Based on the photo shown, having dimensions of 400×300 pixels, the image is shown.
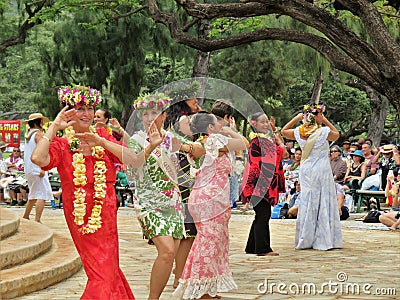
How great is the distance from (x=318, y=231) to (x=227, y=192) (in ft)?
15.2

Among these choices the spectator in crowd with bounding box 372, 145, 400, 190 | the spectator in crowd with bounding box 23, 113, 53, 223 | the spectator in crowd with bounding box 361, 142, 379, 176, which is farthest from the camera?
the spectator in crowd with bounding box 361, 142, 379, 176

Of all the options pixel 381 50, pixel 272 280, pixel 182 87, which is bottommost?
pixel 272 280

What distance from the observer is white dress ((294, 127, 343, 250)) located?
1227 cm

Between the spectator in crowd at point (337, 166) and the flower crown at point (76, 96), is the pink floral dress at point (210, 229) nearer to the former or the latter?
the flower crown at point (76, 96)

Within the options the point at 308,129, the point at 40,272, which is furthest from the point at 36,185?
the point at 40,272

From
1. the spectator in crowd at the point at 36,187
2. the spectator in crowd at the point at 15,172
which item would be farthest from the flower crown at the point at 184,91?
the spectator in crowd at the point at 15,172

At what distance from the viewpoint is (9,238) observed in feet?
33.0

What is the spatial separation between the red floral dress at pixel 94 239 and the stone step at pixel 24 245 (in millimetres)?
2667

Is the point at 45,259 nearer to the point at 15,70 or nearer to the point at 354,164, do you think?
the point at 354,164

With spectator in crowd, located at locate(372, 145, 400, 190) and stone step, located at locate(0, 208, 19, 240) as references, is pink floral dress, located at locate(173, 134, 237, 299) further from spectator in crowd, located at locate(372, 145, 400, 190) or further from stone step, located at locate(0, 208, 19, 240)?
spectator in crowd, located at locate(372, 145, 400, 190)

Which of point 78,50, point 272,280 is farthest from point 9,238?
point 78,50

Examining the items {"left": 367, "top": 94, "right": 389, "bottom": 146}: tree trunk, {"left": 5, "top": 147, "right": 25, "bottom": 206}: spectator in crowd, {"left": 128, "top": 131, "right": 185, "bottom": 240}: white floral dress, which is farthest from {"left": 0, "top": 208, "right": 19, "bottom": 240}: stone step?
{"left": 367, "top": 94, "right": 389, "bottom": 146}: tree trunk

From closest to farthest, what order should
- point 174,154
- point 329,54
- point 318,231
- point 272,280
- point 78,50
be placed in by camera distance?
point 174,154
point 272,280
point 329,54
point 318,231
point 78,50

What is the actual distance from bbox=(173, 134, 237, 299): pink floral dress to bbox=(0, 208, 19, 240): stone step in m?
3.03
